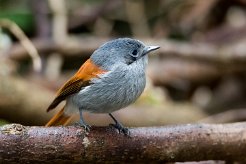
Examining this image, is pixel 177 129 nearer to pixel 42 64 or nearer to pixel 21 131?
pixel 21 131

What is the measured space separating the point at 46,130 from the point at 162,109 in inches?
118

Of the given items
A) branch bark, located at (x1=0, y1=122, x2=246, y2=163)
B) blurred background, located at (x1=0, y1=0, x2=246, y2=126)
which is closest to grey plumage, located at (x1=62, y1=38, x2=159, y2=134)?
branch bark, located at (x1=0, y1=122, x2=246, y2=163)

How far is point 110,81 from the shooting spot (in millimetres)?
3045

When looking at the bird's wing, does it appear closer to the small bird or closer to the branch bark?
the small bird

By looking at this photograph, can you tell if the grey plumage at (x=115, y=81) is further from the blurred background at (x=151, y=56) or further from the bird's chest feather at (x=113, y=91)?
the blurred background at (x=151, y=56)

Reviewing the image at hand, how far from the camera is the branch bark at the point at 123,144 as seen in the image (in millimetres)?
2699

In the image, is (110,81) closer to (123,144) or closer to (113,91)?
(113,91)

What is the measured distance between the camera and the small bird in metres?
3.02

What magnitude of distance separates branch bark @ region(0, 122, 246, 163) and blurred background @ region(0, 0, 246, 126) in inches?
82.5

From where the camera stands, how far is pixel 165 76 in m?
6.32

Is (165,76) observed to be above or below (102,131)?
above

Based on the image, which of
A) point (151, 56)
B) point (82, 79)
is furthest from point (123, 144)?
point (151, 56)

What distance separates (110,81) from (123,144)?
0.34 metres

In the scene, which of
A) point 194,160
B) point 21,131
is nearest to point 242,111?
point 194,160
